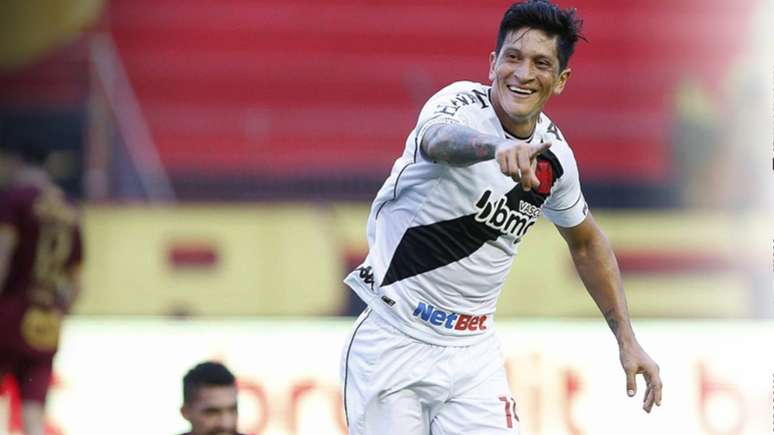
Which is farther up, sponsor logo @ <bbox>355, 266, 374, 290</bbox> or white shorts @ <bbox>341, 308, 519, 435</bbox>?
sponsor logo @ <bbox>355, 266, 374, 290</bbox>

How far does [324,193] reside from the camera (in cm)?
1246

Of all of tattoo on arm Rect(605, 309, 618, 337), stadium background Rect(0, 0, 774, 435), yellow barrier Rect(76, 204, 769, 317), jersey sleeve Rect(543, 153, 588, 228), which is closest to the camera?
jersey sleeve Rect(543, 153, 588, 228)

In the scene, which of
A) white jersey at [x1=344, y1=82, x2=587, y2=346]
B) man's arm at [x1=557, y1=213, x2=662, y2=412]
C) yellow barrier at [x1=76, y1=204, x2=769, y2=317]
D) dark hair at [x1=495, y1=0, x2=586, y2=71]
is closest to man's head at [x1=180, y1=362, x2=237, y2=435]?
white jersey at [x1=344, y1=82, x2=587, y2=346]

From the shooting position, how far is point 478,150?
12.7 feet

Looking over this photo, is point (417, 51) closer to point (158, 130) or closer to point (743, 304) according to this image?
point (158, 130)

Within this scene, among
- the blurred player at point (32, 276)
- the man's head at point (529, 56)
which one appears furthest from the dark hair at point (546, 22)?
the blurred player at point (32, 276)

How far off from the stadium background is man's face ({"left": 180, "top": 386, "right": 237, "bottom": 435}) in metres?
3.01

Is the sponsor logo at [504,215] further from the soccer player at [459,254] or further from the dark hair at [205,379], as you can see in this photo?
the dark hair at [205,379]

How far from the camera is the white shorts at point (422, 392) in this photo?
4492mm

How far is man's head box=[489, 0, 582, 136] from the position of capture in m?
4.29

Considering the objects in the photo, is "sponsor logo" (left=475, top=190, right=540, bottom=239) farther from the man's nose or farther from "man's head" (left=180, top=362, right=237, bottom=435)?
"man's head" (left=180, top=362, right=237, bottom=435)

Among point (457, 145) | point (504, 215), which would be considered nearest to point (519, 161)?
point (457, 145)

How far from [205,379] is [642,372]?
174 cm

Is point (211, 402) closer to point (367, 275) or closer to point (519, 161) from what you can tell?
point (367, 275)
